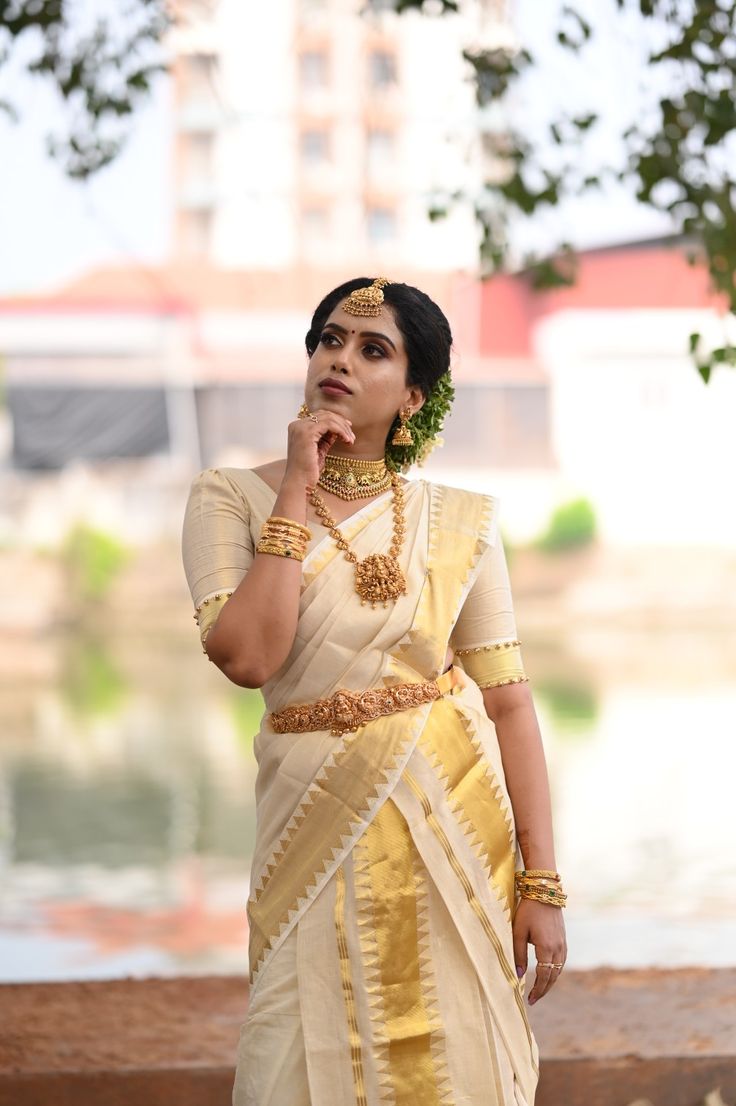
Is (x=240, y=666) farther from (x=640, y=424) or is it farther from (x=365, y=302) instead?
(x=640, y=424)

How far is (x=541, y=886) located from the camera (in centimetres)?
183

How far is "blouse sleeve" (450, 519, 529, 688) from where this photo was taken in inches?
73.6

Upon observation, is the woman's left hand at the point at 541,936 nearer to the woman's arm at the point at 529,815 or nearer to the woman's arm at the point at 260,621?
the woman's arm at the point at 529,815

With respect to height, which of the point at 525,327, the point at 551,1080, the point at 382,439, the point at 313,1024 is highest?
A: the point at 525,327

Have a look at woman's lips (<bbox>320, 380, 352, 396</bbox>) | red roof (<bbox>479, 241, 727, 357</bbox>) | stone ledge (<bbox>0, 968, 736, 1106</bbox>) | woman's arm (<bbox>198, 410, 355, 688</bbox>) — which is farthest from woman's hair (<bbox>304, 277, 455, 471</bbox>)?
red roof (<bbox>479, 241, 727, 357</bbox>)

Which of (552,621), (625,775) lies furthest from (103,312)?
(625,775)

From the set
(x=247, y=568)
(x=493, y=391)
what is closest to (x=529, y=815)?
(x=247, y=568)

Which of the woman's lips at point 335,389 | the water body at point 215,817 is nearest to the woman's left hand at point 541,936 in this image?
the woman's lips at point 335,389

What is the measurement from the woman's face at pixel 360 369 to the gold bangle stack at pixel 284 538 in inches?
6.9

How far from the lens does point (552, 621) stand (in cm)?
2175

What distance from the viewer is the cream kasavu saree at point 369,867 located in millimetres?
1734

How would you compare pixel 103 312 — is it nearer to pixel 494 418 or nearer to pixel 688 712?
pixel 494 418

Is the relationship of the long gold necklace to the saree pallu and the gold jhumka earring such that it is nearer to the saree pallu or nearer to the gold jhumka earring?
the saree pallu

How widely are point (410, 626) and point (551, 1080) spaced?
3.82 ft
